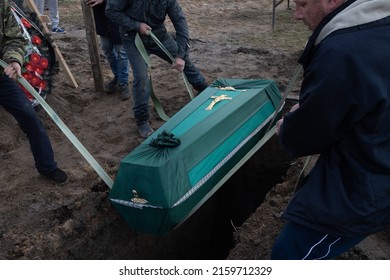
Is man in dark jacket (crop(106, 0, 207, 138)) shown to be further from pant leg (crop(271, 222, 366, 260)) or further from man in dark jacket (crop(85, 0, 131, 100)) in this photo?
pant leg (crop(271, 222, 366, 260))

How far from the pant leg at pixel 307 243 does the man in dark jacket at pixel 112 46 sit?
3.61 metres

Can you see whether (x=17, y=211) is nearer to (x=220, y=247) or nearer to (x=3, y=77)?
(x=3, y=77)

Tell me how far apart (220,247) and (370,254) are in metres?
2.43

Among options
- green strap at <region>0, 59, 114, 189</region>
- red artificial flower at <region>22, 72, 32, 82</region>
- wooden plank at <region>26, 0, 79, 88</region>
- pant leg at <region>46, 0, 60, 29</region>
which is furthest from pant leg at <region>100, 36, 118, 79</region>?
pant leg at <region>46, 0, 60, 29</region>

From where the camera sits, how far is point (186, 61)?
15.7 ft

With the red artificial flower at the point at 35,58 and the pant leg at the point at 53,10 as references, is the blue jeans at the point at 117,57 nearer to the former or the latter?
the red artificial flower at the point at 35,58

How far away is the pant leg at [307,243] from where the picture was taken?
6.46ft

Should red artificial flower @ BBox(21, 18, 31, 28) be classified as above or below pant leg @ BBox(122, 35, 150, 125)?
above

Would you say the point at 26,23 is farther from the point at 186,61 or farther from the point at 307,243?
the point at 307,243

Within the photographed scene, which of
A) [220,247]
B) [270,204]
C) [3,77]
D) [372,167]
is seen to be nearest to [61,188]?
[3,77]

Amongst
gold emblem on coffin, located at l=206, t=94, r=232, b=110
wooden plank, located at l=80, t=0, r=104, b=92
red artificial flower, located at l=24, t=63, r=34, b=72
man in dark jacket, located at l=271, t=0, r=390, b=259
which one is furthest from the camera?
wooden plank, located at l=80, t=0, r=104, b=92

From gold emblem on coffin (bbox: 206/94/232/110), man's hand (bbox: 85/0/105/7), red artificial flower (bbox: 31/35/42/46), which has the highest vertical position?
man's hand (bbox: 85/0/105/7)

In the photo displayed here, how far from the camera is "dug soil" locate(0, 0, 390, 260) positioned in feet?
10.3

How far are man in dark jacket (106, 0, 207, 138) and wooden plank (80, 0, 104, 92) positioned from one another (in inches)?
34.6
